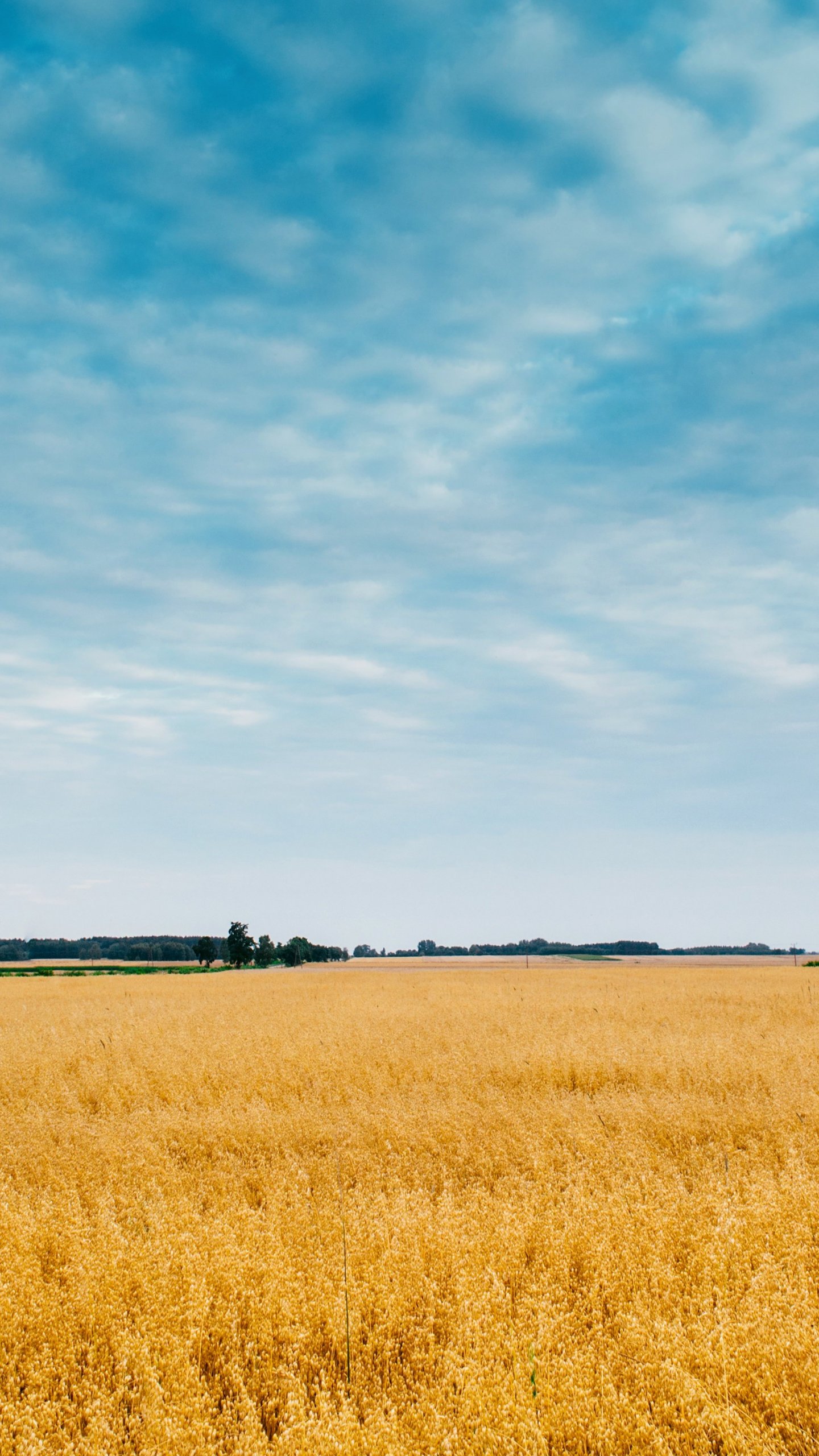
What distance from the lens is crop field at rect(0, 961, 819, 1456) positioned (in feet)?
12.9

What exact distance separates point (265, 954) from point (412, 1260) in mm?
160506

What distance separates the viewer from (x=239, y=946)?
5295 inches

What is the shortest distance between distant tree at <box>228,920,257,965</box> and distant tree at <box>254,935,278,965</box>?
15179 millimetres

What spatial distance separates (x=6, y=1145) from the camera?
26.1 ft

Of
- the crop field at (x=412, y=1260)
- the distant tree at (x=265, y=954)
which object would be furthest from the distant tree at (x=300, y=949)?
the crop field at (x=412, y=1260)

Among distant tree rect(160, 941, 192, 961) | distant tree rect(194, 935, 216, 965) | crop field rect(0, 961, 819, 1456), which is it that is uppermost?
crop field rect(0, 961, 819, 1456)

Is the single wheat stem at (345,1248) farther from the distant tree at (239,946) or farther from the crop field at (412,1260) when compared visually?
the distant tree at (239,946)

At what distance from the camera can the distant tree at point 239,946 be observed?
134500 mm

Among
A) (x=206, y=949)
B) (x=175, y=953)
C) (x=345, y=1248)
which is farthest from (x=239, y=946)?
(x=345, y=1248)

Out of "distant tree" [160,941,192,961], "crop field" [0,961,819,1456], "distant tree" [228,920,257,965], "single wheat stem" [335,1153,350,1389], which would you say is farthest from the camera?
"distant tree" [160,941,192,961]

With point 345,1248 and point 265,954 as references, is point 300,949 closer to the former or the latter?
point 265,954

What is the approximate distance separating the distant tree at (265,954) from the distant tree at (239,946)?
15179mm

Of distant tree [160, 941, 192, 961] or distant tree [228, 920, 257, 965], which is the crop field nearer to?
distant tree [228, 920, 257, 965]

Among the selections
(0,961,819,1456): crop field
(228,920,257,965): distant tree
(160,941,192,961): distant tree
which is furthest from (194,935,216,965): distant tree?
(0,961,819,1456): crop field
